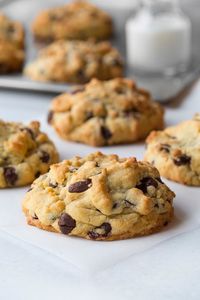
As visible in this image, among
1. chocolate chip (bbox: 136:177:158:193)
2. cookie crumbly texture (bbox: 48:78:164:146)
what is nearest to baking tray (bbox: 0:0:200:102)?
cookie crumbly texture (bbox: 48:78:164:146)

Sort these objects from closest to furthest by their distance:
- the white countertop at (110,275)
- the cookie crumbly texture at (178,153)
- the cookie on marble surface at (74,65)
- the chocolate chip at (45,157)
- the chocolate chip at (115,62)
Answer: the white countertop at (110,275) < the cookie crumbly texture at (178,153) < the chocolate chip at (45,157) < the cookie on marble surface at (74,65) < the chocolate chip at (115,62)

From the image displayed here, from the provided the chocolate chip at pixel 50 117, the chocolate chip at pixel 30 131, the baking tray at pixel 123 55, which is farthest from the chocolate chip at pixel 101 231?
the baking tray at pixel 123 55

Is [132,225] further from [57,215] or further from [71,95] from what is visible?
[71,95]

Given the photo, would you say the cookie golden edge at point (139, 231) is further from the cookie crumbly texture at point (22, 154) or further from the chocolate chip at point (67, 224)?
the cookie crumbly texture at point (22, 154)

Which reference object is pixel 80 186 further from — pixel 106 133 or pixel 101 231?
pixel 106 133

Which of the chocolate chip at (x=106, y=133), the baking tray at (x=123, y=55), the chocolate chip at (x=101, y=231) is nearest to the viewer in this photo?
the chocolate chip at (x=101, y=231)

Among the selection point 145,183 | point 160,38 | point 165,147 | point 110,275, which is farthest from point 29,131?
point 160,38
